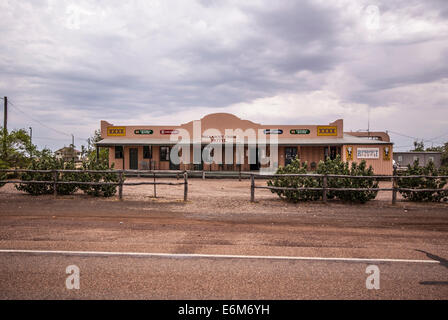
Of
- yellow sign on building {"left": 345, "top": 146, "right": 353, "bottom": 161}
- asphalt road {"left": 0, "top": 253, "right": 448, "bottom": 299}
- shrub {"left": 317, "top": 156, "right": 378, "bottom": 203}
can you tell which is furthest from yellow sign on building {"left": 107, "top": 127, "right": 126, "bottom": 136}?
asphalt road {"left": 0, "top": 253, "right": 448, "bottom": 299}

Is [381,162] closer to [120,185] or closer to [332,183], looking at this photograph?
[332,183]

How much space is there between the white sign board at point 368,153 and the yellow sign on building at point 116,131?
2208cm

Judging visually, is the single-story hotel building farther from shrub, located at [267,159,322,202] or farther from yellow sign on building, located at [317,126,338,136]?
shrub, located at [267,159,322,202]

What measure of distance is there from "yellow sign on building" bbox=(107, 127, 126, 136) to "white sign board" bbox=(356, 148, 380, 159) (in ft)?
72.4

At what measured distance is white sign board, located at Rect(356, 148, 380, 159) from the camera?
26844 mm

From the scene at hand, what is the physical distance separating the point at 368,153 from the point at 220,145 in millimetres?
13107

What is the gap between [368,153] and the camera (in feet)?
88.4

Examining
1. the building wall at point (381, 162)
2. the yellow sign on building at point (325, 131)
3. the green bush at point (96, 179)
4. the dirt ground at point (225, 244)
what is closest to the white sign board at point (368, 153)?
the building wall at point (381, 162)

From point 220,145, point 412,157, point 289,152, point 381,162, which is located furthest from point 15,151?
point 412,157

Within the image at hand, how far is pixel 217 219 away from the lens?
9078 millimetres
